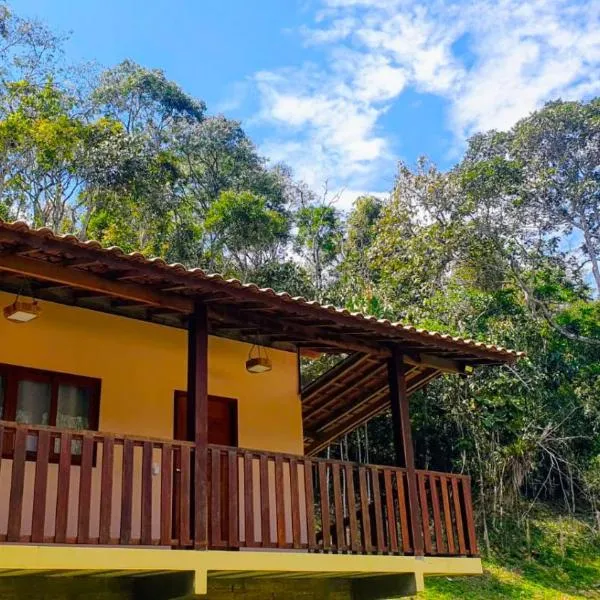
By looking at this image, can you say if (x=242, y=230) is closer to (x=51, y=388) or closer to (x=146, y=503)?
(x=51, y=388)

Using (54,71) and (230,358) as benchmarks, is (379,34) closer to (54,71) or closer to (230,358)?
(230,358)

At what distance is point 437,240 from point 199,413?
16102 mm

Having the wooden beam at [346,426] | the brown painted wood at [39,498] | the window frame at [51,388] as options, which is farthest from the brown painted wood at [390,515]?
the brown painted wood at [39,498]

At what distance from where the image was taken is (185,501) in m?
6.61

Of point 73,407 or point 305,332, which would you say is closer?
point 73,407

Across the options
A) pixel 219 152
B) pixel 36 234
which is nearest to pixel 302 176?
Answer: pixel 219 152

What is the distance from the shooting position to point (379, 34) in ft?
51.6

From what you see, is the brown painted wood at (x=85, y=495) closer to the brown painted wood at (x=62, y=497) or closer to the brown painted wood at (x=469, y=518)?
the brown painted wood at (x=62, y=497)

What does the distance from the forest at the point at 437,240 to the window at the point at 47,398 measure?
29.9 ft

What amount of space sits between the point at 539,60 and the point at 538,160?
5.93 meters

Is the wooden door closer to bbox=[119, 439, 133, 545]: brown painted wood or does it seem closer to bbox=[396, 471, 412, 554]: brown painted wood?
bbox=[396, 471, 412, 554]: brown painted wood

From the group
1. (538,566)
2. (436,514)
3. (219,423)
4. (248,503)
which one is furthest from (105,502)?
(538,566)

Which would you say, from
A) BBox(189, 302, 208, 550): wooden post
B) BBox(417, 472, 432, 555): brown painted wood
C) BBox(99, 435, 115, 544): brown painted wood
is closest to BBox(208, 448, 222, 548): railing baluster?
BBox(189, 302, 208, 550): wooden post

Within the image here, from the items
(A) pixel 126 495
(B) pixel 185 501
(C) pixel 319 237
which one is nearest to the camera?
(A) pixel 126 495
